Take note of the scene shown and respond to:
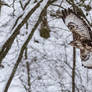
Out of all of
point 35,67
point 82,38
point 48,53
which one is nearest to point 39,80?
point 35,67

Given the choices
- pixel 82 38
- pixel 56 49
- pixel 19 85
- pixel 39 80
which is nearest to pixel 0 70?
pixel 19 85

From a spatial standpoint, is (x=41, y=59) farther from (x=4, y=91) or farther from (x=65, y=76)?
(x=4, y=91)

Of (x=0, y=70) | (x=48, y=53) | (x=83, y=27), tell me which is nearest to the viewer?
(x=83, y=27)

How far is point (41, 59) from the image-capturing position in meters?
4.46

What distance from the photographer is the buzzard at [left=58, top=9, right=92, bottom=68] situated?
4.26ft

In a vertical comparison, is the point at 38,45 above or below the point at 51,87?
above

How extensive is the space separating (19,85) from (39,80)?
42cm

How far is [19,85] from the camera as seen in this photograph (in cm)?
433

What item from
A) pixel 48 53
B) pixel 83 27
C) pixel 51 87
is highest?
pixel 83 27

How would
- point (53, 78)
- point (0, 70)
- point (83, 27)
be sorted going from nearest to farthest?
point (83, 27) < point (53, 78) < point (0, 70)

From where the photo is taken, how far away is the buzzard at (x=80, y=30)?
130cm

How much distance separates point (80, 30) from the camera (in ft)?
4.32

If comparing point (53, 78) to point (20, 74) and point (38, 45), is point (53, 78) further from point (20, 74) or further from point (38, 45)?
point (38, 45)

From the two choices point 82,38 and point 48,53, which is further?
point 48,53
